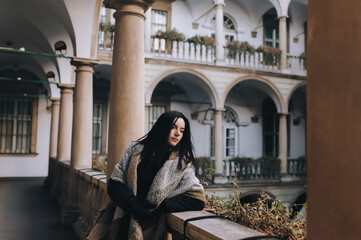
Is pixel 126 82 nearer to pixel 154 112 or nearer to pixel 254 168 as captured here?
pixel 254 168

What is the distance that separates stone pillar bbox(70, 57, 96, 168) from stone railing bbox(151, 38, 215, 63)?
20.9ft

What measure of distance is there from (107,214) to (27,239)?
3.61 meters

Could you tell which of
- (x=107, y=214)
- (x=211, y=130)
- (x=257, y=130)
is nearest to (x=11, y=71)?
(x=211, y=130)

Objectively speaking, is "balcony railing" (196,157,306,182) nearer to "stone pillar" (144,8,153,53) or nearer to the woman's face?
"stone pillar" (144,8,153,53)

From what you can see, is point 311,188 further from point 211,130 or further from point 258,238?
point 211,130

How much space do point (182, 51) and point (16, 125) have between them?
7636mm

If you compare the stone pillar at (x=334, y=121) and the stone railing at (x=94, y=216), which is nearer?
the stone pillar at (x=334, y=121)

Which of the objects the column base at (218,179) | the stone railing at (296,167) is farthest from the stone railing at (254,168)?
the stone railing at (296,167)

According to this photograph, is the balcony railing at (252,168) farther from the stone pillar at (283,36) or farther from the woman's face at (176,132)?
the woman's face at (176,132)

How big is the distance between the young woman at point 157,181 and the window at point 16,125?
1414 centimetres

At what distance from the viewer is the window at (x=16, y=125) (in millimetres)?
14594

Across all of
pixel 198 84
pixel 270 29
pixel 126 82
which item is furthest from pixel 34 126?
pixel 126 82

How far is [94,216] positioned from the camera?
14.6 ft

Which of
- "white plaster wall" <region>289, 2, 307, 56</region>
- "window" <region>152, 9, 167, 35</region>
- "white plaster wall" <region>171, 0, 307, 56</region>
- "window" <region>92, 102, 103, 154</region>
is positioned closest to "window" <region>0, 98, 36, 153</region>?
"window" <region>92, 102, 103, 154</region>
